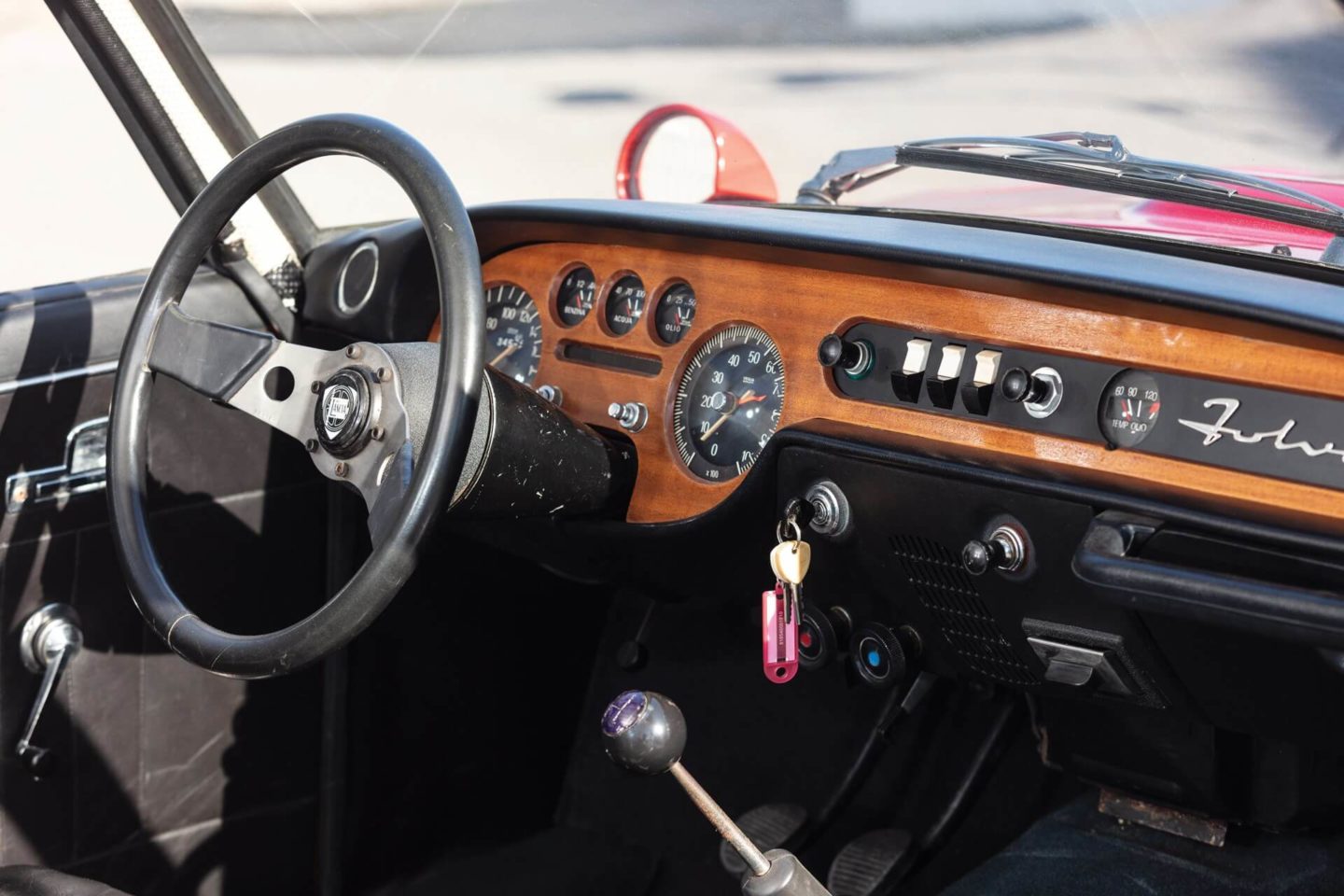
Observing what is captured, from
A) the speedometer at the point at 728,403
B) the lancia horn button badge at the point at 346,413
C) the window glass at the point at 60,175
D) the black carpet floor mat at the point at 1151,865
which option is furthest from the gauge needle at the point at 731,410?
the window glass at the point at 60,175

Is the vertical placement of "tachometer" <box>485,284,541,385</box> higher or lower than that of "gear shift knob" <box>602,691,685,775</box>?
higher

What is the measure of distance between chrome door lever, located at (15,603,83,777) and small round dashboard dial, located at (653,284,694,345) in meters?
1.00

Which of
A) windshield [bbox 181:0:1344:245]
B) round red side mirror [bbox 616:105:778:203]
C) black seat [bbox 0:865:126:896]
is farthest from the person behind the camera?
round red side mirror [bbox 616:105:778:203]

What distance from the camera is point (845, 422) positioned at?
1717 mm

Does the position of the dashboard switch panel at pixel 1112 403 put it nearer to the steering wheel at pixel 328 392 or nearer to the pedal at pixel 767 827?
the steering wheel at pixel 328 392

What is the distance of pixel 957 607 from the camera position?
173cm

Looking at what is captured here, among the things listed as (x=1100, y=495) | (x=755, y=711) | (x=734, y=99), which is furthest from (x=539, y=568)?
(x=734, y=99)

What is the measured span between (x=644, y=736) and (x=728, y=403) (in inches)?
24.7

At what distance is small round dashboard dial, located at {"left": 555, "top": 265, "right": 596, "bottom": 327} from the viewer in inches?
82.0

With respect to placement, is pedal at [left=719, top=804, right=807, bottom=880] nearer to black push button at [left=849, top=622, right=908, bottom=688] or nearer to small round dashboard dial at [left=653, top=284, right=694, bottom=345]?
black push button at [left=849, top=622, right=908, bottom=688]

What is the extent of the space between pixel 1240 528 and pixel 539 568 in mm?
1512

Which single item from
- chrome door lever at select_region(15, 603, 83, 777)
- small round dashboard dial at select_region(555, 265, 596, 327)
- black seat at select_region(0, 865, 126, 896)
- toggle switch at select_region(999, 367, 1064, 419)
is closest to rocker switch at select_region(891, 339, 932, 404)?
toggle switch at select_region(999, 367, 1064, 419)

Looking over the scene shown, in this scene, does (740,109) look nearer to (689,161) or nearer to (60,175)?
(689,161)

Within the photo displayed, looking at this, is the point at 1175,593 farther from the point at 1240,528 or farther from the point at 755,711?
the point at 755,711
